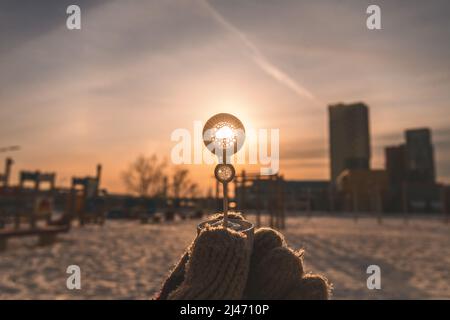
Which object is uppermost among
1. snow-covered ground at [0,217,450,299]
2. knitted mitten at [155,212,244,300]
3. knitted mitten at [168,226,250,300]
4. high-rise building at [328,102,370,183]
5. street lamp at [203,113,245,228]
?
high-rise building at [328,102,370,183]

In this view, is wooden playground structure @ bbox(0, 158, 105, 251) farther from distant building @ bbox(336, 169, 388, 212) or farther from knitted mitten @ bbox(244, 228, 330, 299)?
distant building @ bbox(336, 169, 388, 212)

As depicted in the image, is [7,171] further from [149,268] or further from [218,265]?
[218,265]

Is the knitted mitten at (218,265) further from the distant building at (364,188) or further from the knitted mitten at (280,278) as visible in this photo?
the distant building at (364,188)

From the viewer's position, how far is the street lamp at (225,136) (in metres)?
0.97

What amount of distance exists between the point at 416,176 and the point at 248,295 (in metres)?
86.1

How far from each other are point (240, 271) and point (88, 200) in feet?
78.4

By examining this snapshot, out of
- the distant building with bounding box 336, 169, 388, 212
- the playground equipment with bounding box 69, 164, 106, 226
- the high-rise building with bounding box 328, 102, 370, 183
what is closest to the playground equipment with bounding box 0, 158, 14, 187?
the playground equipment with bounding box 69, 164, 106, 226

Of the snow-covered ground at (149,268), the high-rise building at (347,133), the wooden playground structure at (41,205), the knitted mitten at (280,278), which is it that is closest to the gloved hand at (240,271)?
the knitted mitten at (280,278)

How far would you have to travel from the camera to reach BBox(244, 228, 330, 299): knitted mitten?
3.36 feet

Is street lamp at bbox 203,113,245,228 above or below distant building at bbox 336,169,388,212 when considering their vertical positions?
above

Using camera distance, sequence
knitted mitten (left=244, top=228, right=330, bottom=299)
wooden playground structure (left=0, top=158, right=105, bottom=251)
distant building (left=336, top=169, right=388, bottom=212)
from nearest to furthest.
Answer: knitted mitten (left=244, top=228, right=330, bottom=299), wooden playground structure (left=0, top=158, right=105, bottom=251), distant building (left=336, top=169, right=388, bottom=212)

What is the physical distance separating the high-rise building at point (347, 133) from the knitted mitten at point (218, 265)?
186m

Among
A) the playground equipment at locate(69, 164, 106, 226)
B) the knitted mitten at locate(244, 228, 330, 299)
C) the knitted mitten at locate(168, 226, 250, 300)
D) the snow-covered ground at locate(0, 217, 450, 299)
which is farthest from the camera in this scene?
the playground equipment at locate(69, 164, 106, 226)
